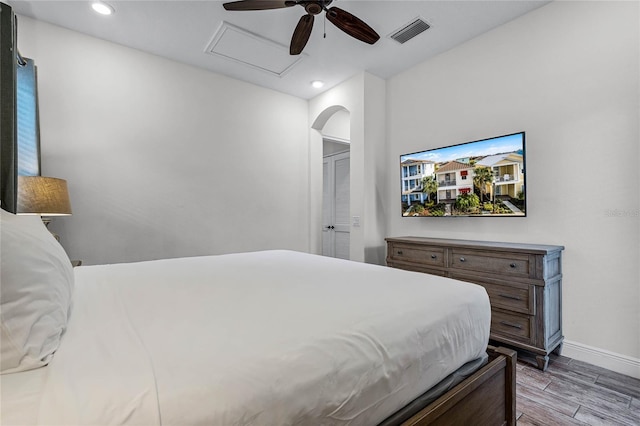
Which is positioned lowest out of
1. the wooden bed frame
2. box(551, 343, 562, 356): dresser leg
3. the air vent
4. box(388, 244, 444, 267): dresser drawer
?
box(551, 343, 562, 356): dresser leg

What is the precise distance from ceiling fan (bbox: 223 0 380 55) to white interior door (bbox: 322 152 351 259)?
306cm

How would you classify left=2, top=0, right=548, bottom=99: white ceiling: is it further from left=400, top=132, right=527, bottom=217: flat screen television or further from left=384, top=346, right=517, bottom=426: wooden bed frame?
left=384, top=346, right=517, bottom=426: wooden bed frame

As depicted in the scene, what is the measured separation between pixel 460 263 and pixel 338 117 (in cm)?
320

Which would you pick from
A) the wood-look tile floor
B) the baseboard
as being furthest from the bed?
the baseboard

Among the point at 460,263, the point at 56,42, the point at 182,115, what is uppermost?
the point at 56,42

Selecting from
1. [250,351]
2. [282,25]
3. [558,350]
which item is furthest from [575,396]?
[282,25]

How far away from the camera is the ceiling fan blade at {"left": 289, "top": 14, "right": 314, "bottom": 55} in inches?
87.4

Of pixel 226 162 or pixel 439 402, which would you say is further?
pixel 226 162

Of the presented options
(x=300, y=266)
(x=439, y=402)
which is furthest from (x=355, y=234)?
(x=439, y=402)

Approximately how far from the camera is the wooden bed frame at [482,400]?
0.99m

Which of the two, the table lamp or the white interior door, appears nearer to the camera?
the table lamp

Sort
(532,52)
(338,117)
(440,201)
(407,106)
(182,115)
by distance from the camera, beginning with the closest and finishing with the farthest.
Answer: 1. (532,52)
2. (440,201)
3. (182,115)
4. (407,106)
5. (338,117)

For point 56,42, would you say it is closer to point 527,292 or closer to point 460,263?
point 460,263

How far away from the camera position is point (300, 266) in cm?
193
